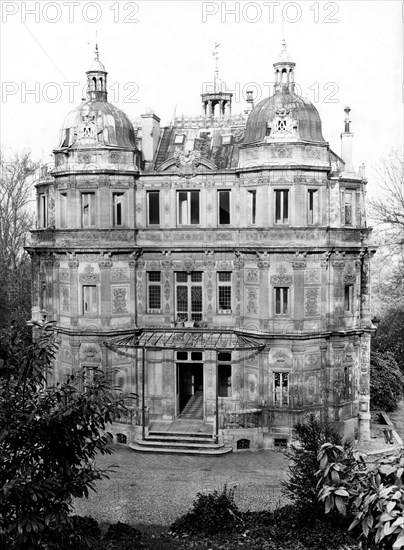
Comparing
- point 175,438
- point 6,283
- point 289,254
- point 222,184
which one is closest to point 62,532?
point 175,438

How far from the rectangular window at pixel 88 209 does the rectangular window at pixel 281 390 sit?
1085 centimetres

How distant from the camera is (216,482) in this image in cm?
2675

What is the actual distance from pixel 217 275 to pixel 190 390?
19.4 ft

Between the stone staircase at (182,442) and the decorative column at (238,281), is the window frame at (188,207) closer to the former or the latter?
the decorative column at (238,281)

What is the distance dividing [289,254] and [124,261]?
24.9 ft

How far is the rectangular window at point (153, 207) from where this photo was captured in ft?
109

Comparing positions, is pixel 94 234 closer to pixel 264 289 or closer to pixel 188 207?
pixel 188 207

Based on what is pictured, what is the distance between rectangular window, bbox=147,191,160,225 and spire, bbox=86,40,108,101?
5184 mm

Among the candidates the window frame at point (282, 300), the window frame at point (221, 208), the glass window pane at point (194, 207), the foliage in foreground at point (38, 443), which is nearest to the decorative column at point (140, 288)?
the glass window pane at point (194, 207)

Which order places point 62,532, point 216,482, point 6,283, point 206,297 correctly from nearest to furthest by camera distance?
point 62,532 < point 216,482 < point 206,297 < point 6,283

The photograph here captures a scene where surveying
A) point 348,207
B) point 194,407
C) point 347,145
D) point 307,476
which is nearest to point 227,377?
point 194,407

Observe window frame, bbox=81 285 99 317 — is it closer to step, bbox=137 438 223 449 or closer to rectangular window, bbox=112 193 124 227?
rectangular window, bbox=112 193 124 227

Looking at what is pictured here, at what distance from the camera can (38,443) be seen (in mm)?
14047

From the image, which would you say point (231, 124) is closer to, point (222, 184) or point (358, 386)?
point (222, 184)
